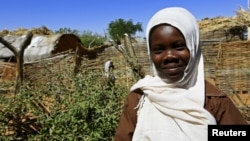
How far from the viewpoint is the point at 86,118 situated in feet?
13.4

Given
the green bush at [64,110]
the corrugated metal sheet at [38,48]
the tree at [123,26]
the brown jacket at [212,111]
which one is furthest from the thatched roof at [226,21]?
the tree at [123,26]

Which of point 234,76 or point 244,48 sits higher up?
point 244,48

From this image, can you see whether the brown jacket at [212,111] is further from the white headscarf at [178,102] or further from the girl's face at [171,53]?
the girl's face at [171,53]

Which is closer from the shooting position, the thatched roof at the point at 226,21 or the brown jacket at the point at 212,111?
the brown jacket at the point at 212,111

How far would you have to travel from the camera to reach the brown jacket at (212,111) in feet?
5.53

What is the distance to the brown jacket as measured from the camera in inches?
66.3

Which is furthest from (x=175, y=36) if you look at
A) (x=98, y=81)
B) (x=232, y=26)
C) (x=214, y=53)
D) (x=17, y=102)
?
(x=232, y=26)

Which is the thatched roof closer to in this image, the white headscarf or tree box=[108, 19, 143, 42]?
the white headscarf

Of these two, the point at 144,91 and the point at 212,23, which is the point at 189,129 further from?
the point at 212,23

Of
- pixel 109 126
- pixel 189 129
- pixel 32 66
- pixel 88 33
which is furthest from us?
pixel 88 33

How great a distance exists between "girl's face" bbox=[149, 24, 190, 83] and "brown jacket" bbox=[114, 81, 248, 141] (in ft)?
0.47

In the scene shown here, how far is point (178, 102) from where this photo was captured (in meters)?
1.70

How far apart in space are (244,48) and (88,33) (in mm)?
22052

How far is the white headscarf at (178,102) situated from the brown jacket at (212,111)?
0.03 metres
